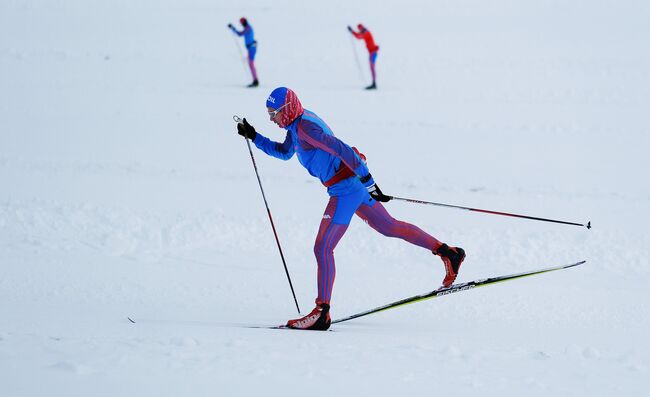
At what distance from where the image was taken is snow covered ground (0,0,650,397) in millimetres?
3352

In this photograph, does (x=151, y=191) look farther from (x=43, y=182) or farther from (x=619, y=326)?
(x=619, y=326)

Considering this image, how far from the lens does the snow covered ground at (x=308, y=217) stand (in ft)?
11.0

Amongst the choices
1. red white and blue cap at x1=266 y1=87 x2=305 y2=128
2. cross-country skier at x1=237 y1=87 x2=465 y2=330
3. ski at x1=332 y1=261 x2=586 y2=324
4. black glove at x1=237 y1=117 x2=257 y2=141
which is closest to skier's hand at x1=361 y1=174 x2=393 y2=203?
cross-country skier at x1=237 y1=87 x2=465 y2=330

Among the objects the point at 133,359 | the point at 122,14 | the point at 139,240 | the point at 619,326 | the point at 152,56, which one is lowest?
the point at 619,326

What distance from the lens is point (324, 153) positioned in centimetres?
431

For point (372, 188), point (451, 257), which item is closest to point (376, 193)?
point (372, 188)

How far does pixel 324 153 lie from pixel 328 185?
0.93ft

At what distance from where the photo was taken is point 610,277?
5.89 meters

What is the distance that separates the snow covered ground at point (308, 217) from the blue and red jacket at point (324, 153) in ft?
3.56

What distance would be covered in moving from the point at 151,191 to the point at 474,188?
4.24 metres

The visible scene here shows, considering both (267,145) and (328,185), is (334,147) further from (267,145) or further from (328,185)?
(267,145)

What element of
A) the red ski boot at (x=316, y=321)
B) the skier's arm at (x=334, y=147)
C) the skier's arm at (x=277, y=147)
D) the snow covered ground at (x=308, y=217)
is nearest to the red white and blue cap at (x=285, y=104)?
the skier's arm at (x=334, y=147)

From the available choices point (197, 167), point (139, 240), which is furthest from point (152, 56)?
point (139, 240)

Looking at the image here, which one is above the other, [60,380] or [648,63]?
[648,63]
